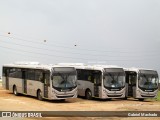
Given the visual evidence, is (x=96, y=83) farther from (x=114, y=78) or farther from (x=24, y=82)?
(x=24, y=82)

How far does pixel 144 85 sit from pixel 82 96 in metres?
5.65

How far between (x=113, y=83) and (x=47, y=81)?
5752 mm

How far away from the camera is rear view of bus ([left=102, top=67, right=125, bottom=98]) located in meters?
35.4

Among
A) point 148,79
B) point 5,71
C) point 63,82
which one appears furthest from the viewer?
point 5,71

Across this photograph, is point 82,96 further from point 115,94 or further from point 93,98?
point 115,94

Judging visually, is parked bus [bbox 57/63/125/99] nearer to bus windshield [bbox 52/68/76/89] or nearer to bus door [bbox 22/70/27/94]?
bus windshield [bbox 52/68/76/89]

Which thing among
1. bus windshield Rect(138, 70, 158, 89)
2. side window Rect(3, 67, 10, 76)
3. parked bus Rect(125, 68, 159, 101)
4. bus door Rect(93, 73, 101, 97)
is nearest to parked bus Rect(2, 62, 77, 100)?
bus door Rect(93, 73, 101, 97)

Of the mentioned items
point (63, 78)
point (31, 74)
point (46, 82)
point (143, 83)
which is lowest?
point (143, 83)

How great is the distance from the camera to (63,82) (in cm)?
3350

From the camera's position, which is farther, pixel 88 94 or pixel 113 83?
pixel 88 94

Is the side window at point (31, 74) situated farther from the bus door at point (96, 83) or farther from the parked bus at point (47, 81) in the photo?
the bus door at point (96, 83)

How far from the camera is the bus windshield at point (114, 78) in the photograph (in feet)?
117

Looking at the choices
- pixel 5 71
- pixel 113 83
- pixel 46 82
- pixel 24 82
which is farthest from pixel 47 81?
pixel 5 71

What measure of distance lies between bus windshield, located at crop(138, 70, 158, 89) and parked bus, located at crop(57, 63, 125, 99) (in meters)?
1.94
